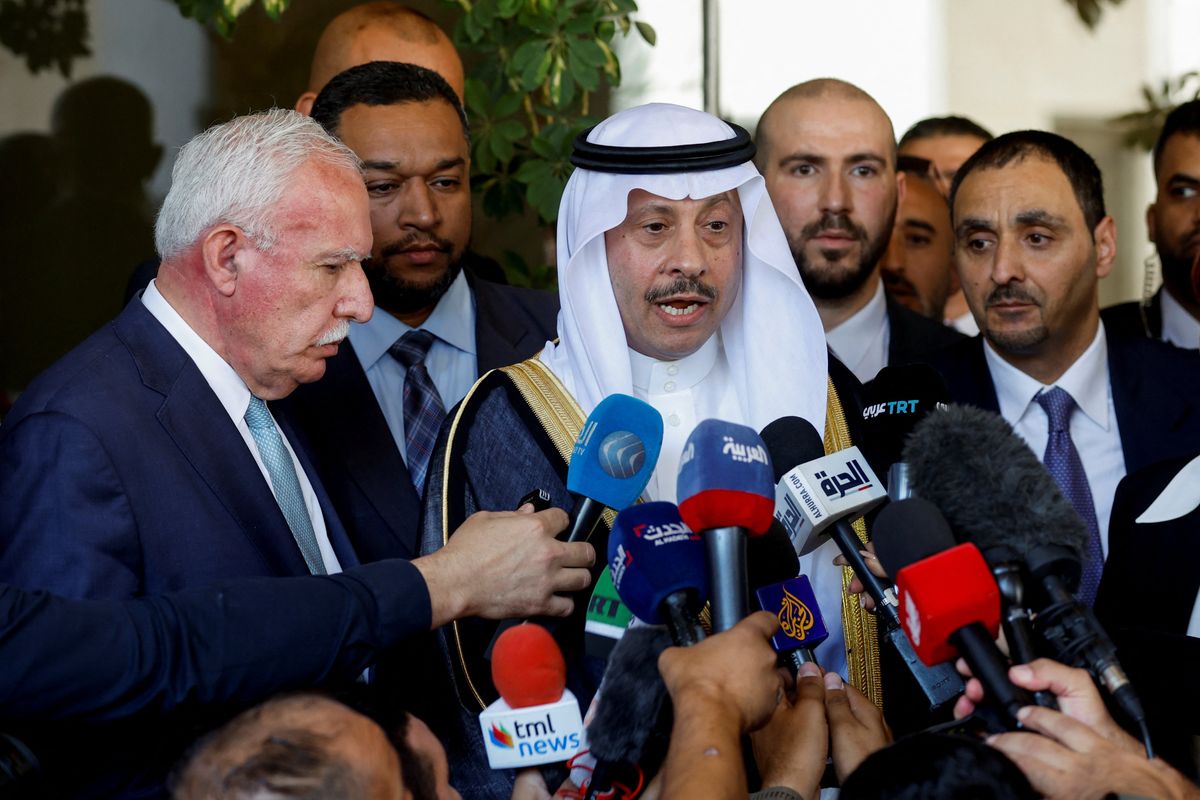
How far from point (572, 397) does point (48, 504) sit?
101 centimetres

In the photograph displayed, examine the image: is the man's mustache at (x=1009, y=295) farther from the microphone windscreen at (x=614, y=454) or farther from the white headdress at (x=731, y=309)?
the microphone windscreen at (x=614, y=454)

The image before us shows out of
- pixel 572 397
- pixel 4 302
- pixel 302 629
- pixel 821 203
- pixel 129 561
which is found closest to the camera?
pixel 302 629

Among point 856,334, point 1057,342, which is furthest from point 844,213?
→ point 1057,342

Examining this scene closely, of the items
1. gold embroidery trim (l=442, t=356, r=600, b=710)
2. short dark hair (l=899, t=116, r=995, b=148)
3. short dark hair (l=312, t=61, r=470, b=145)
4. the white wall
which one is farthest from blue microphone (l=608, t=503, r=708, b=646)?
short dark hair (l=899, t=116, r=995, b=148)

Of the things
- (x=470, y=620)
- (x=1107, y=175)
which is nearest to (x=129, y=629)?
(x=470, y=620)

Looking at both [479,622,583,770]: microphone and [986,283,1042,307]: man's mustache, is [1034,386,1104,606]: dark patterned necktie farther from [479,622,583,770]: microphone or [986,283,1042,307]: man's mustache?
[479,622,583,770]: microphone

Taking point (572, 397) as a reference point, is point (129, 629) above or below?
below

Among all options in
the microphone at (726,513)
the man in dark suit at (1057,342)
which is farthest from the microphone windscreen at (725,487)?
the man in dark suit at (1057,342)

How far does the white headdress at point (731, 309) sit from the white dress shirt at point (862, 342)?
1209mm

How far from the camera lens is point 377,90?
3648 mm

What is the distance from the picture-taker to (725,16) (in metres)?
5.61

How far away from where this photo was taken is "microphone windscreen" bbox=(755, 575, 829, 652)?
2.14 meters

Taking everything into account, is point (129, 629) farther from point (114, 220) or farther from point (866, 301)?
point (114, 220)

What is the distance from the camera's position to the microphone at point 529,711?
6.08ft
